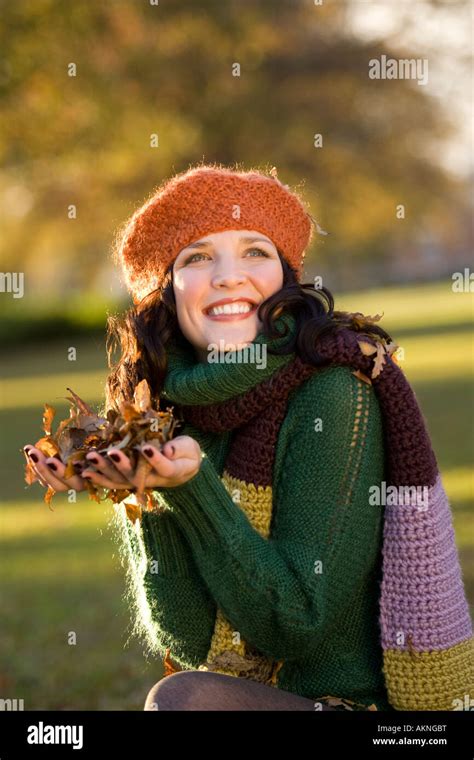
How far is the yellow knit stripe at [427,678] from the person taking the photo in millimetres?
3240

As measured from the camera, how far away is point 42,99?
69.3ft

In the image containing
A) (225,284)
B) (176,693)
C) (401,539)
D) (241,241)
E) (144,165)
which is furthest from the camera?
(144,165)

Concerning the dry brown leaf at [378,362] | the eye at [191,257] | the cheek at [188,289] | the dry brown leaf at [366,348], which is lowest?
the dry brown leaf at [378,362]

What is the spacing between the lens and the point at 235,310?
338 centimetres

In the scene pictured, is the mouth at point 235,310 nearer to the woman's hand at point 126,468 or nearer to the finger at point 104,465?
the woman's hand at point 126,468

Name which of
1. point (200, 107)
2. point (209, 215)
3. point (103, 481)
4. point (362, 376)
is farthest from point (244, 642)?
point (200, 107)

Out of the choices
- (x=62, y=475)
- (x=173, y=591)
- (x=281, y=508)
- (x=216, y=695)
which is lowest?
(x=216, y=695)

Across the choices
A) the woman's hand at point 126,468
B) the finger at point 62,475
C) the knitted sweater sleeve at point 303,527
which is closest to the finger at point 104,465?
the woman's hand at point 126,468

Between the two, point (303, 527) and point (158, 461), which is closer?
point (158, 461)

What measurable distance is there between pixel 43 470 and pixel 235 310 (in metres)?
0.73

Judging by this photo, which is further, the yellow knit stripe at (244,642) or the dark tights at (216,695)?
the yellow knit stripe at (244,642)

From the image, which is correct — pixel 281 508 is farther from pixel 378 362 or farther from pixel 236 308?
pixel 236 308

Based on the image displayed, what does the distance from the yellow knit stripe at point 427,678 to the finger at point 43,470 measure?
1008 millimetres

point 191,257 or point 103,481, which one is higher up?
point 191,257
